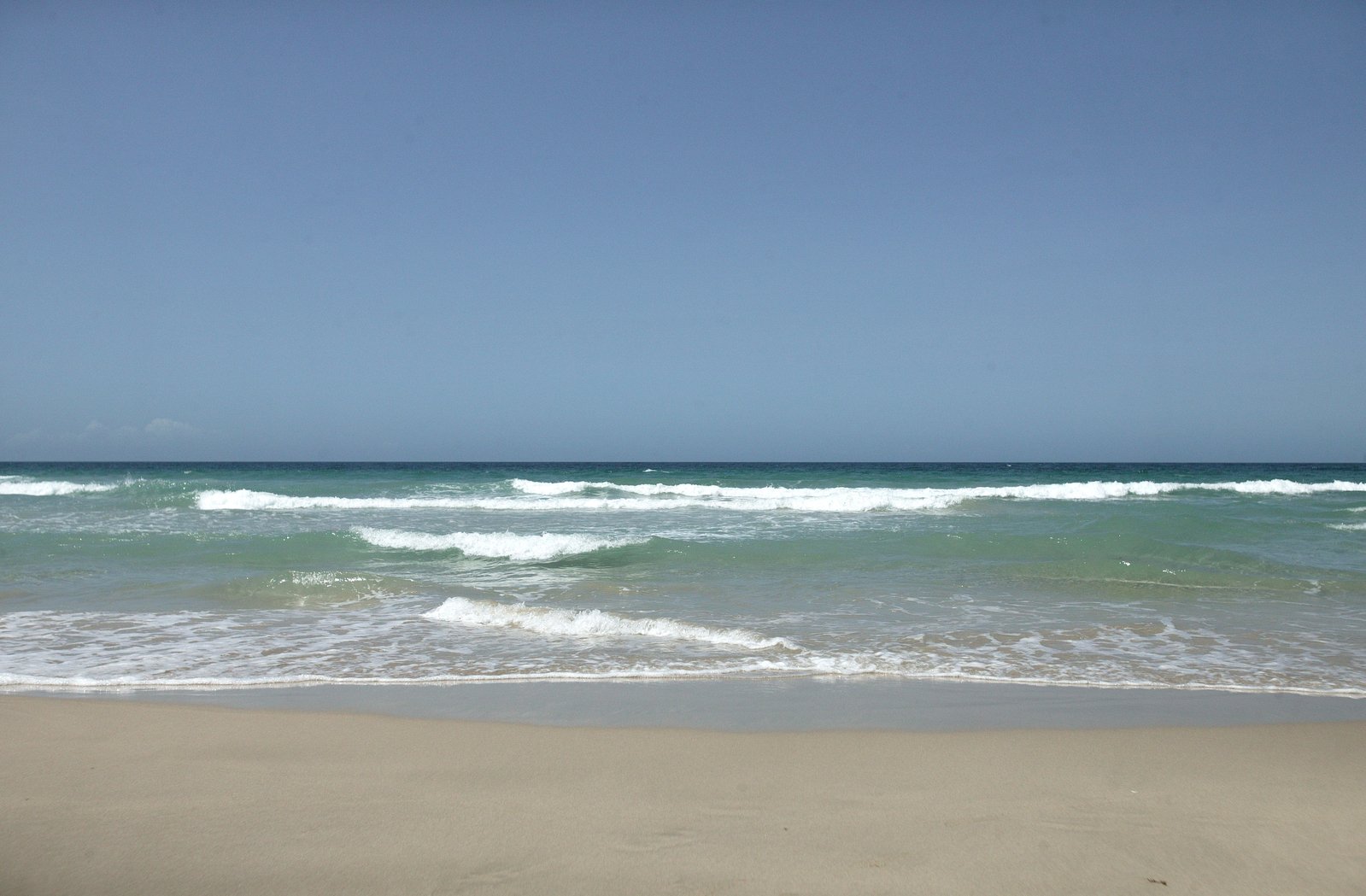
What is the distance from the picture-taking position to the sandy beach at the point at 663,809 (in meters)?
2.95

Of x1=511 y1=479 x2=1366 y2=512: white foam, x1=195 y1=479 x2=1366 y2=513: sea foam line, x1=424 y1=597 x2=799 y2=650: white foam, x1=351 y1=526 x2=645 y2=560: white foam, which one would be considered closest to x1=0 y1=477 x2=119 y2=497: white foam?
x1=195 y1=479 x2=1366 y2=513: sea foam line

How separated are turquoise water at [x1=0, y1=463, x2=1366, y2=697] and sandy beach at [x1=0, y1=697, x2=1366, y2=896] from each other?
1467mm

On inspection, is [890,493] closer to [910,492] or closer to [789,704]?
[910,492]

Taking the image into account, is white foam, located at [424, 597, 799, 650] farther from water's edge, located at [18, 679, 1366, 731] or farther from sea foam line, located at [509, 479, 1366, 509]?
sea foam line, located at [509, 479, 1366, 509]

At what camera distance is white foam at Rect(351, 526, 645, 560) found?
44.9 feet

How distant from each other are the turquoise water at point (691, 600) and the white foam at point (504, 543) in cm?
7

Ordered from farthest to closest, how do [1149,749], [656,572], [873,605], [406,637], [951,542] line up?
1. [951,542]
2. [656,572]
3. [873,605]
4. [406,637]
5. [1149,749]

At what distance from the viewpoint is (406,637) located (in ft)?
24.4

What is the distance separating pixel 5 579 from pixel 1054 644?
487 inches

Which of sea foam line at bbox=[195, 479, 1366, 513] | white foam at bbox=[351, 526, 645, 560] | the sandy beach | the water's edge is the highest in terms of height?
sea foam line at bbox=[195, 479, 1366, 513]

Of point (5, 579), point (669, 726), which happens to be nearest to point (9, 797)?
point (669, 726)

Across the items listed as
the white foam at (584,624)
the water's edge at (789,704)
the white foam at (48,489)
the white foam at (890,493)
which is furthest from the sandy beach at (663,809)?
the white foam at (48,489)

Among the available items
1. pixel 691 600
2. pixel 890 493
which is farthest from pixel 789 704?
pixel 890 493

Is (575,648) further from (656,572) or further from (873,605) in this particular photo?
(656,572)
